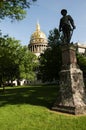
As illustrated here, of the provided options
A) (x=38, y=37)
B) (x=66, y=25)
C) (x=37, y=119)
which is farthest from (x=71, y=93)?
(x=38, y=37)

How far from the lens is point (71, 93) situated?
15289 millimetres

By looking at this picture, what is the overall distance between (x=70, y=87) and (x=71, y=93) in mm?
388

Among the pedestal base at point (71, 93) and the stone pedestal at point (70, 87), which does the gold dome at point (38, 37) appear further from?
the pedestal base at point (71, 93)

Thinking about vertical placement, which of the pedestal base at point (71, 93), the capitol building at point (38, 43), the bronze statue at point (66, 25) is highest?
the capitol building at point (38, 43)

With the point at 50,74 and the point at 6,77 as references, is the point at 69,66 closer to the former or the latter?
the point at 6,77

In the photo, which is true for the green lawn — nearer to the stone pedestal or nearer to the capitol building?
the stone pedestal

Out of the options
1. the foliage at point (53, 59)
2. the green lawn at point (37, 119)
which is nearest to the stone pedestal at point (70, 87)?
the green lawn at point (37, 119)

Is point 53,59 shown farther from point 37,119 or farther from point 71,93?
point 37,119

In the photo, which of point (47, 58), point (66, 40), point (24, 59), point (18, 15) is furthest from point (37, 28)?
point (66, 40)

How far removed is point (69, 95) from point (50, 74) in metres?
28.8

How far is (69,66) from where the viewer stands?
15883 millimetres

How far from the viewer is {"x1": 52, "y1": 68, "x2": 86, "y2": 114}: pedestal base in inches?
584

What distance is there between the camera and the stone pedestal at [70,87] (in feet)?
49.0

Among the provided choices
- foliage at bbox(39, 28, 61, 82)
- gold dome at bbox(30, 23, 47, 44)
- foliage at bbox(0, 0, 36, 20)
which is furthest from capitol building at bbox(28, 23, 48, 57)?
foliage at bbox(0, 0, 36, 20)
